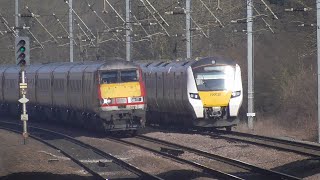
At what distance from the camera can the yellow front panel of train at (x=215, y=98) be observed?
31484 millimetres

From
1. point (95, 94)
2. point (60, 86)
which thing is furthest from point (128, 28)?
point (95, 94)

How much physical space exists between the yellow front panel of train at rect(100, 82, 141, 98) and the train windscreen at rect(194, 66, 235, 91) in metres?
2.63

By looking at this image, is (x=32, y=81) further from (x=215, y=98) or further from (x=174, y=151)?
(x=174, y=151)

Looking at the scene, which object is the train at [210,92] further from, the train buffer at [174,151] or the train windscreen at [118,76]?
the train buffer at [174,151]

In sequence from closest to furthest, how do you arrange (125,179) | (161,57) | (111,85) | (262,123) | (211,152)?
(125,179)
(211,152)
(111,85)
(262,123)
(161,57)

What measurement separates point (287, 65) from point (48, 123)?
499 inches

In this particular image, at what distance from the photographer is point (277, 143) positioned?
87.8 ft

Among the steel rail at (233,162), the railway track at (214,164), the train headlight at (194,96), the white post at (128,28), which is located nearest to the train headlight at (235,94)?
the train headlight at (194,96)

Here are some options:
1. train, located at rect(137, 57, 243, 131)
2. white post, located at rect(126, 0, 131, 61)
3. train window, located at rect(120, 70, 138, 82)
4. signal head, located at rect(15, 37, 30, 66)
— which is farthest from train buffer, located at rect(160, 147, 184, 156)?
white post, located at rect(126, 0, 131, 61)

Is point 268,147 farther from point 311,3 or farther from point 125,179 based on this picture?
point 311,3

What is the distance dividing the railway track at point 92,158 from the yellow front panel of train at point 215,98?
5.32 meters

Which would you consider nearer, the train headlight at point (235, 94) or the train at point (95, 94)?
the train at point (95, 94)

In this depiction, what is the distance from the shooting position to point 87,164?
72.0ft

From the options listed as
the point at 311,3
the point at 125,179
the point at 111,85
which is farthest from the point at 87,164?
the point at 311,3
